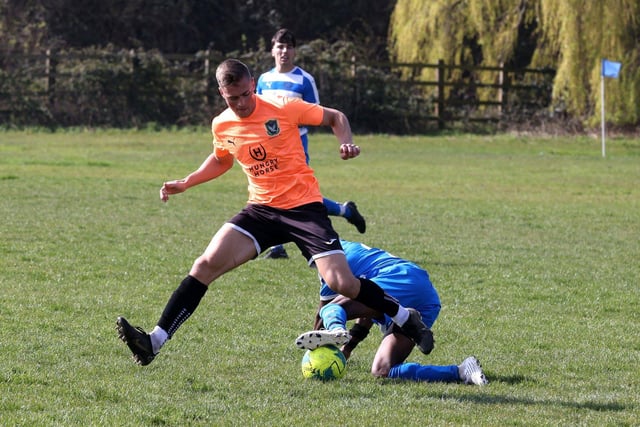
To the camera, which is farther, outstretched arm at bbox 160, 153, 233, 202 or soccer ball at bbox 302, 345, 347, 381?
outstretched arm at bbox 160, 153, 233, 202

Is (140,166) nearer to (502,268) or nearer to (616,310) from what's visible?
(502,268)

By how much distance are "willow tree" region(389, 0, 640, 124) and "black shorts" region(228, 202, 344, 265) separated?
Result: 2498cm

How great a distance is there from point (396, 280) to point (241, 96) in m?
1.48

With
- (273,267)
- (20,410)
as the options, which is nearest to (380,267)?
(20,410)

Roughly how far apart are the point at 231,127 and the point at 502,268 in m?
5.18

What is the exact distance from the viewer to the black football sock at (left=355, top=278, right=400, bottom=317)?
6117mm

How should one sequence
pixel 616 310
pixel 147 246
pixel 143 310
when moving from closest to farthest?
pixel 143 310
pixel 616 310
pixel 147 246

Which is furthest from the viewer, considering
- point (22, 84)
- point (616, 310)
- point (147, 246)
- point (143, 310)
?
point (22, 84)

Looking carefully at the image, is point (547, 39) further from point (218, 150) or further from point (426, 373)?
point (426, 373)

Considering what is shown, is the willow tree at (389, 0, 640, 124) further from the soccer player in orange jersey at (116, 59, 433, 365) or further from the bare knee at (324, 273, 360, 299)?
the bare knee at (324, 273, 360, 299)

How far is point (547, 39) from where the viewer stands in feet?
115

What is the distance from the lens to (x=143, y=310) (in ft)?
26.9

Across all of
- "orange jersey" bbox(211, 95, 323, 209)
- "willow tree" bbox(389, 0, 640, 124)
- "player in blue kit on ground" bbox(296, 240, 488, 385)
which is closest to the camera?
"player in blue kit on ground" bbox(296, 240, 488, 385)

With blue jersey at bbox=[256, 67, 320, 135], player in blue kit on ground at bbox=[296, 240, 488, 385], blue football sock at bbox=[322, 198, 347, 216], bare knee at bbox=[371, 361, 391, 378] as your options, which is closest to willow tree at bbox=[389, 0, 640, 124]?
blue jersey at bbox=[256, 67, 320, 135]
